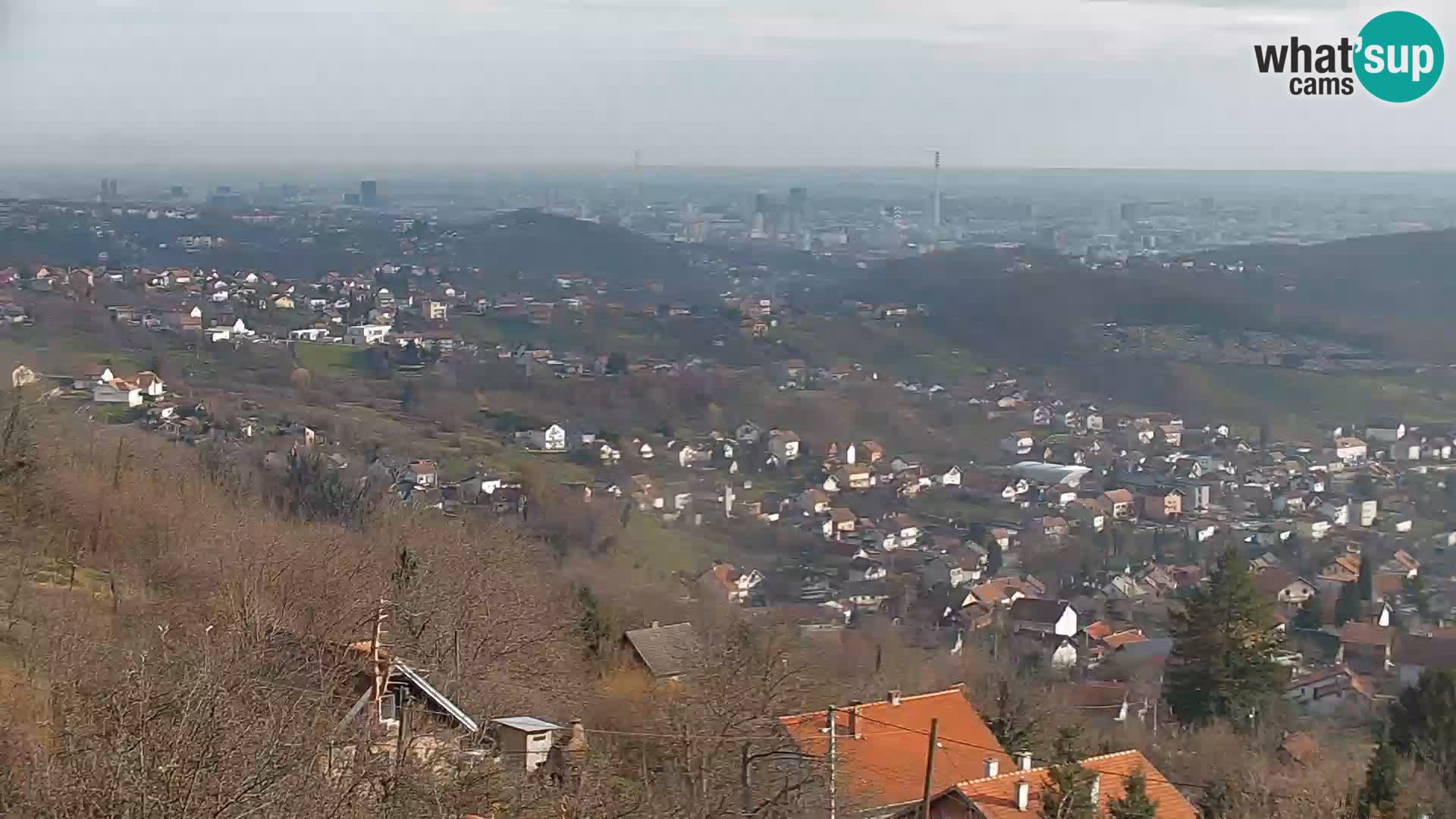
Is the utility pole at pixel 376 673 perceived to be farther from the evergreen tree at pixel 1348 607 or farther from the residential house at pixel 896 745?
the evergreen tree at pixel 1348 607

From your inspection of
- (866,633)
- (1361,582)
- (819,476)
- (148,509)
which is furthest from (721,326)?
(148,509)

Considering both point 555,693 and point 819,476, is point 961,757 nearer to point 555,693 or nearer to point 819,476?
point 555,693

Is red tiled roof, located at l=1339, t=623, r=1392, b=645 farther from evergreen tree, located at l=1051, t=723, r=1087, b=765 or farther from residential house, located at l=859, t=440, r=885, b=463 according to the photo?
residential house, located at l=859, t=440, r=885, b=463

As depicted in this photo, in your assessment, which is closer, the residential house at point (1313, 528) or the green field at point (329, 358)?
the residential house at point (1313, 528)

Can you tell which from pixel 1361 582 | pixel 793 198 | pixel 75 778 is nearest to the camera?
pixel 75 778

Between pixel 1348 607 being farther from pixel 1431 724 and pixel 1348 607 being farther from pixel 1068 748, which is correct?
pixel 1068 748

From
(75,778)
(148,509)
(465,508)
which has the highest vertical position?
(75,778)

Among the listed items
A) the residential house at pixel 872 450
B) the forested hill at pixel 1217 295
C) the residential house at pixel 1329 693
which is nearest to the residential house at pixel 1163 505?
the residential house at pixel 872 450
